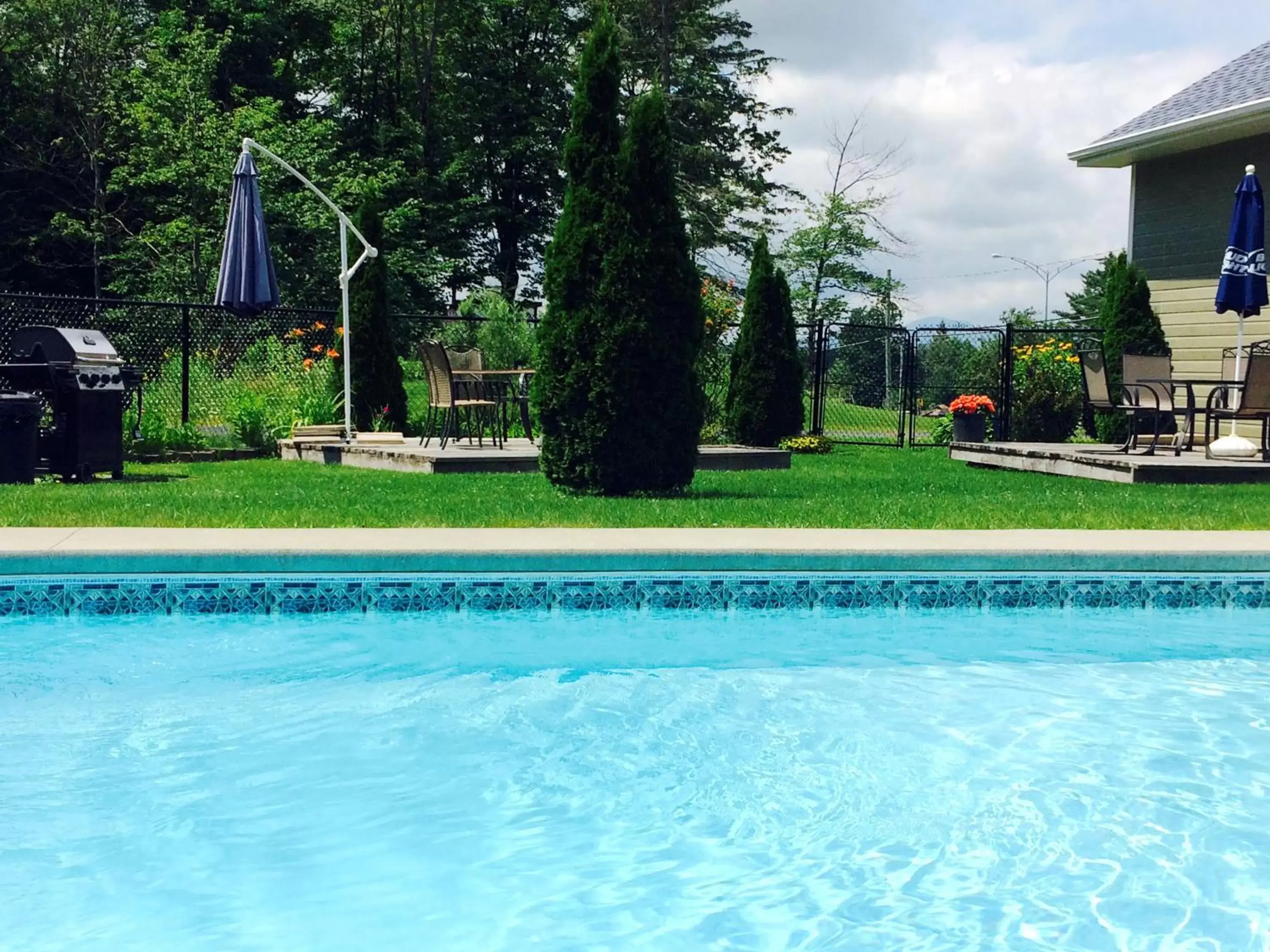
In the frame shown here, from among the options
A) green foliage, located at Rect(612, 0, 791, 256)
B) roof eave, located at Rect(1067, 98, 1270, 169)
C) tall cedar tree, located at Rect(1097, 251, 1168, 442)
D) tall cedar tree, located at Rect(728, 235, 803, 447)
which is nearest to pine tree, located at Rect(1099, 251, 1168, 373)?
tall cedar tree, located at Rect(1097, 251, 1168, 442)

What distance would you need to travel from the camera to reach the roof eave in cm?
1288

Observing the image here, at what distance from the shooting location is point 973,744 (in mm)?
4480

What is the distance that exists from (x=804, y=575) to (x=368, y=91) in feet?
97.6

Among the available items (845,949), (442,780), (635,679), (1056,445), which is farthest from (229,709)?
(1056,445)

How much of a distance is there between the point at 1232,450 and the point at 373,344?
8738 millimetres

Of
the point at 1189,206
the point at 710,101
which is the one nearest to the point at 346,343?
the point at 1189,206

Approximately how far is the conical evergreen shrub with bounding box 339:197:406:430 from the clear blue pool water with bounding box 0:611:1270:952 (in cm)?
843

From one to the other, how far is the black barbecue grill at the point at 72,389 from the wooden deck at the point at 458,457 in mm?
2459

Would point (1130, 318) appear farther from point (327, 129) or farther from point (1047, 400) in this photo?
point (327, 129)

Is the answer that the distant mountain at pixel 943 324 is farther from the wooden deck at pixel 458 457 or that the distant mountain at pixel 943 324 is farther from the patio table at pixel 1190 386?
the wooden deck at pixel 458 457

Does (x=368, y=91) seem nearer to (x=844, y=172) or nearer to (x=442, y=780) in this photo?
(x=844, y=172)

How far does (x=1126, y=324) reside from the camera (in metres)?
14.2

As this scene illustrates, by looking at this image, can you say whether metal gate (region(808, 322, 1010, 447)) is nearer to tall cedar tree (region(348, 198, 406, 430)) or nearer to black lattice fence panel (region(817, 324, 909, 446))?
black lattice fence panel (region(817, 324, 909, 446))

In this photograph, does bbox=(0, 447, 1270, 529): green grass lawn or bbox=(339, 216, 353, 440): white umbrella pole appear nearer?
bbox=(0, 447, 1270, 529): green grass lawn
